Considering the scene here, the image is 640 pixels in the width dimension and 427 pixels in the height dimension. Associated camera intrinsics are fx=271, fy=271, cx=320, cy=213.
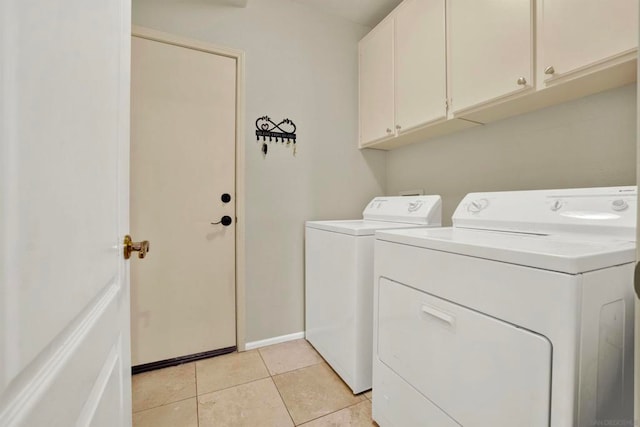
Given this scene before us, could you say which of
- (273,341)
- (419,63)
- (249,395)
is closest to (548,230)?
(419,63)

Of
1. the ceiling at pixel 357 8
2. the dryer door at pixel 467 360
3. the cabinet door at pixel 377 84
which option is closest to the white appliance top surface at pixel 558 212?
the dryer door at pixel 467 360

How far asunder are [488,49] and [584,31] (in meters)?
0.39

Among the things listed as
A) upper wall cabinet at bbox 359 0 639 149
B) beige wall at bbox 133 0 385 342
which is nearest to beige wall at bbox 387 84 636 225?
upper wall cabinet at bbox 359 0 639 149

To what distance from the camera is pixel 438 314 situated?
3.19ft

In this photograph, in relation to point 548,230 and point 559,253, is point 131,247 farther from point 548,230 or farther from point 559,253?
point 548,230

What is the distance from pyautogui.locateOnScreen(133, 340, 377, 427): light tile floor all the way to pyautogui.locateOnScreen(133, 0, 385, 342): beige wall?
0.32m

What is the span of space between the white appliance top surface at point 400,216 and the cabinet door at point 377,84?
1.79 ft

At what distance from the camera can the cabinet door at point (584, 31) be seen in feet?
3.22

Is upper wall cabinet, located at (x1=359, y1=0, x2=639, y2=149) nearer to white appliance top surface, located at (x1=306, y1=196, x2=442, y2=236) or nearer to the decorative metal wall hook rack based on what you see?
white appliance top surface, located at (x1=306, y1=196, x2=442, y2=236)

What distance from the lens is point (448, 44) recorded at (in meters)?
1.59

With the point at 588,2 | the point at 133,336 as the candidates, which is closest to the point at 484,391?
the point at 588,2

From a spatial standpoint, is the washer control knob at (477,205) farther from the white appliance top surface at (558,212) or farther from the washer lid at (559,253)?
the washer lid at (559,253)

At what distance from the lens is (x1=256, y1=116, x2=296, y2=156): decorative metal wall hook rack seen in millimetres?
2049

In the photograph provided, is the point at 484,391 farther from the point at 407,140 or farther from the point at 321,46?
the point at 321,46
